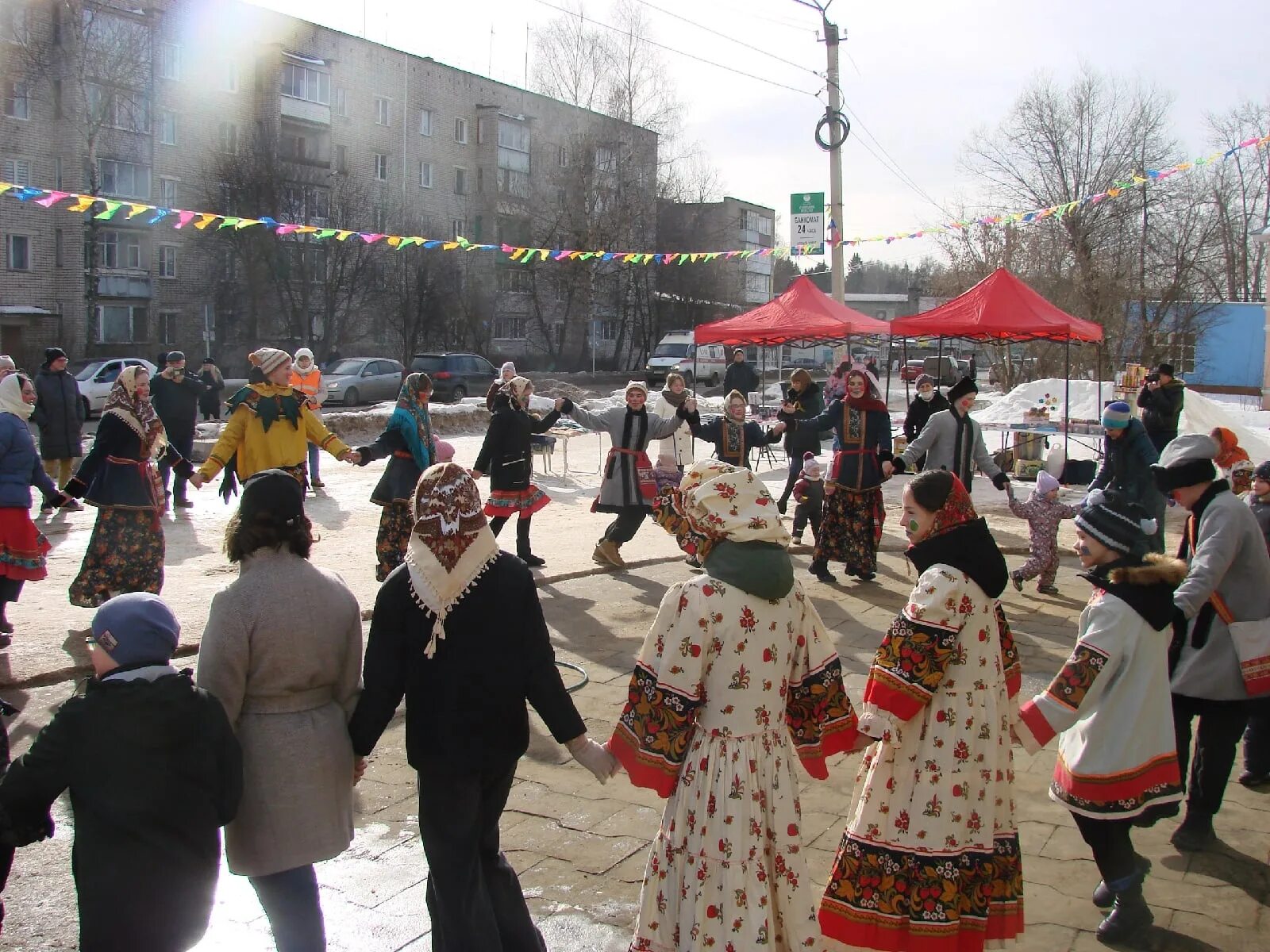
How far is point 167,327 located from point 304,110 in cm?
918

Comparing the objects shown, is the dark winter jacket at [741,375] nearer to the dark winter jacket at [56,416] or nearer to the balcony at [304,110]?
the dark winter jacket at [56,416]

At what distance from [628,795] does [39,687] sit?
3334 millimetres

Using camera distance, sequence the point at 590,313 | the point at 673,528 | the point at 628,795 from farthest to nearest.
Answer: the point at 590,313, the point at 628,795, the point at 673,528

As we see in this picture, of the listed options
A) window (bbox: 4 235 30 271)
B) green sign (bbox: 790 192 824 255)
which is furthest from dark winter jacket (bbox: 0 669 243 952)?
window (bbox: 4 235 30 271)

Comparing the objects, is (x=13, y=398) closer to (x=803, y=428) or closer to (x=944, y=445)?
(x=803, y=428)

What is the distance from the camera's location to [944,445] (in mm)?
8672

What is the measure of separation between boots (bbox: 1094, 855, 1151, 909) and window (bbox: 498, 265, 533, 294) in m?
44.4

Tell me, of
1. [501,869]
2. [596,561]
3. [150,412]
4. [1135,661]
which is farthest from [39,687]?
[1135,661]

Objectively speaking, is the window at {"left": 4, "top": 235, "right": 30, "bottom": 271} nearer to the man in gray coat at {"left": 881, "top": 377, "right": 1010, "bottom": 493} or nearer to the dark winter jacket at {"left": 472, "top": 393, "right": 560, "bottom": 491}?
the dark winter jacket at {"left": 472, "top": 393, "right": 560, "bottom": 491}

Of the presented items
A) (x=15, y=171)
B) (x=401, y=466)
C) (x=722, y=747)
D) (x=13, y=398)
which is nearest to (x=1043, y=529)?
(x=401, y=466)

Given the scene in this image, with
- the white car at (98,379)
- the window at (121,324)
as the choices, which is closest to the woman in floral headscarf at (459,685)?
the white car at (98,379)

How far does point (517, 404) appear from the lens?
30.3ft

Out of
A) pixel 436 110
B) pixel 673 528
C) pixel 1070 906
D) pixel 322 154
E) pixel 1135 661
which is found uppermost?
pixel 436 110

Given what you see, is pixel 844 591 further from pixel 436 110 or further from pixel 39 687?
pixel 436 110
